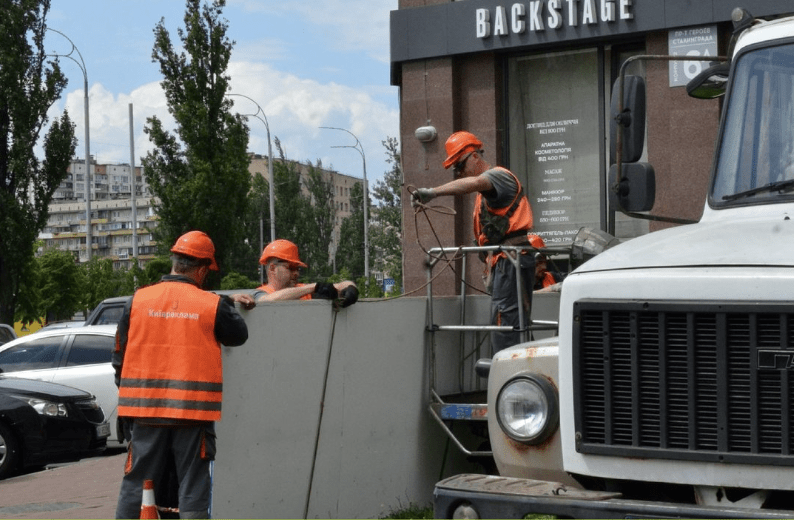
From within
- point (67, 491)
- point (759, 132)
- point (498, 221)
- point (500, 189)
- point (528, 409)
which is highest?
point (759, 132)

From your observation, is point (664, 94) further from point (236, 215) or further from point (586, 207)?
point (236, 215)

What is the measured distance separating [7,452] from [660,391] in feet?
32.9

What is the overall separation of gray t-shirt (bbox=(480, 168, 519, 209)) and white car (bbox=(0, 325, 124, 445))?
913 centimetres

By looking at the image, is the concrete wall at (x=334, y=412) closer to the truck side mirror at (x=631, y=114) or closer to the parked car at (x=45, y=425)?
the truck side mirror at (x=631, y=114)

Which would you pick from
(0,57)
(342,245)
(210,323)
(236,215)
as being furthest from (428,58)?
(342,245)

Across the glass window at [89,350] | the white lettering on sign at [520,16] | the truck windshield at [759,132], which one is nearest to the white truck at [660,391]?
the truck windshield at [759,132]

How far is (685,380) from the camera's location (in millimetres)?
4465

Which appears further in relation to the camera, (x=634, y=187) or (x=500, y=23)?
(x=500, y=23)

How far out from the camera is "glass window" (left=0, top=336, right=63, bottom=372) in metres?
16.2

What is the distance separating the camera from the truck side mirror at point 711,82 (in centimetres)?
651

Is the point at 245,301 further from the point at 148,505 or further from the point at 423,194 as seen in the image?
the point at 148,505

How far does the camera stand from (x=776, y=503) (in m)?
4.44

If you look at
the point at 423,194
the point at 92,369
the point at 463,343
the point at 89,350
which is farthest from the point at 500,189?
the point at 89,350

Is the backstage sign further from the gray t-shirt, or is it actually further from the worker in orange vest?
the worker in orange vest
